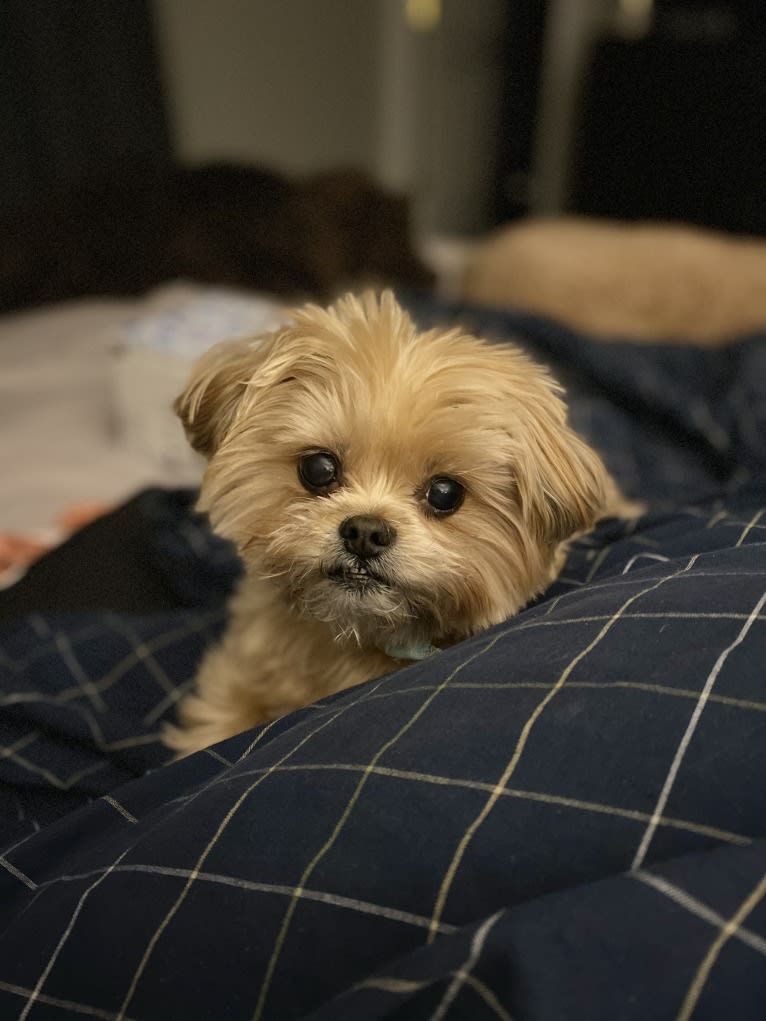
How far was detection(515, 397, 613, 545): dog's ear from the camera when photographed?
0.98m

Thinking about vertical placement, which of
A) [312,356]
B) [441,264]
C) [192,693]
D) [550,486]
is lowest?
[441,264]

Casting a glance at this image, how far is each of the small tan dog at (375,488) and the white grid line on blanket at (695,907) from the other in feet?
1.69


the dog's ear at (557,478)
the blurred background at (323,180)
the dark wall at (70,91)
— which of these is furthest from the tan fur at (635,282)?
the dark wall at (70,91)

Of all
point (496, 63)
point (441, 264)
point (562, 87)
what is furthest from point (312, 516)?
point (496, 63)

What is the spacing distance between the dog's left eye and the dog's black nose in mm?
90

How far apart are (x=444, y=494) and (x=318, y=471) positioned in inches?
6.6

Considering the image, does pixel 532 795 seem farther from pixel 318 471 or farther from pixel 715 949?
pixel 318 471

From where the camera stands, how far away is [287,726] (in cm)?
85

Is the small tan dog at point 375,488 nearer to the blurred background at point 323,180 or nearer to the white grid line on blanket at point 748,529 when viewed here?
the white grid line on blanket at point 748,529

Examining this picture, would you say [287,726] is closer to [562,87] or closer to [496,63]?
[562,87]

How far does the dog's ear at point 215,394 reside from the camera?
1.09m

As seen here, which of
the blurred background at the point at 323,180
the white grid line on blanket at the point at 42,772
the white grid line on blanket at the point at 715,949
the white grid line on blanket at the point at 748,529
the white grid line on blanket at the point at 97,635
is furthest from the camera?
the blurred background at the point at 323,180

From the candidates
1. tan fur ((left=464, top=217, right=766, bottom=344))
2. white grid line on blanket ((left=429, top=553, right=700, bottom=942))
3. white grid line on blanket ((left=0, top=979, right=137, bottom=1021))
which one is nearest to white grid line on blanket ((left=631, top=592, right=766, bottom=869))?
white grid line on blanket ((left=429, top=553, right=700, bottom=942))

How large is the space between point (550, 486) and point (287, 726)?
415 millimetres
